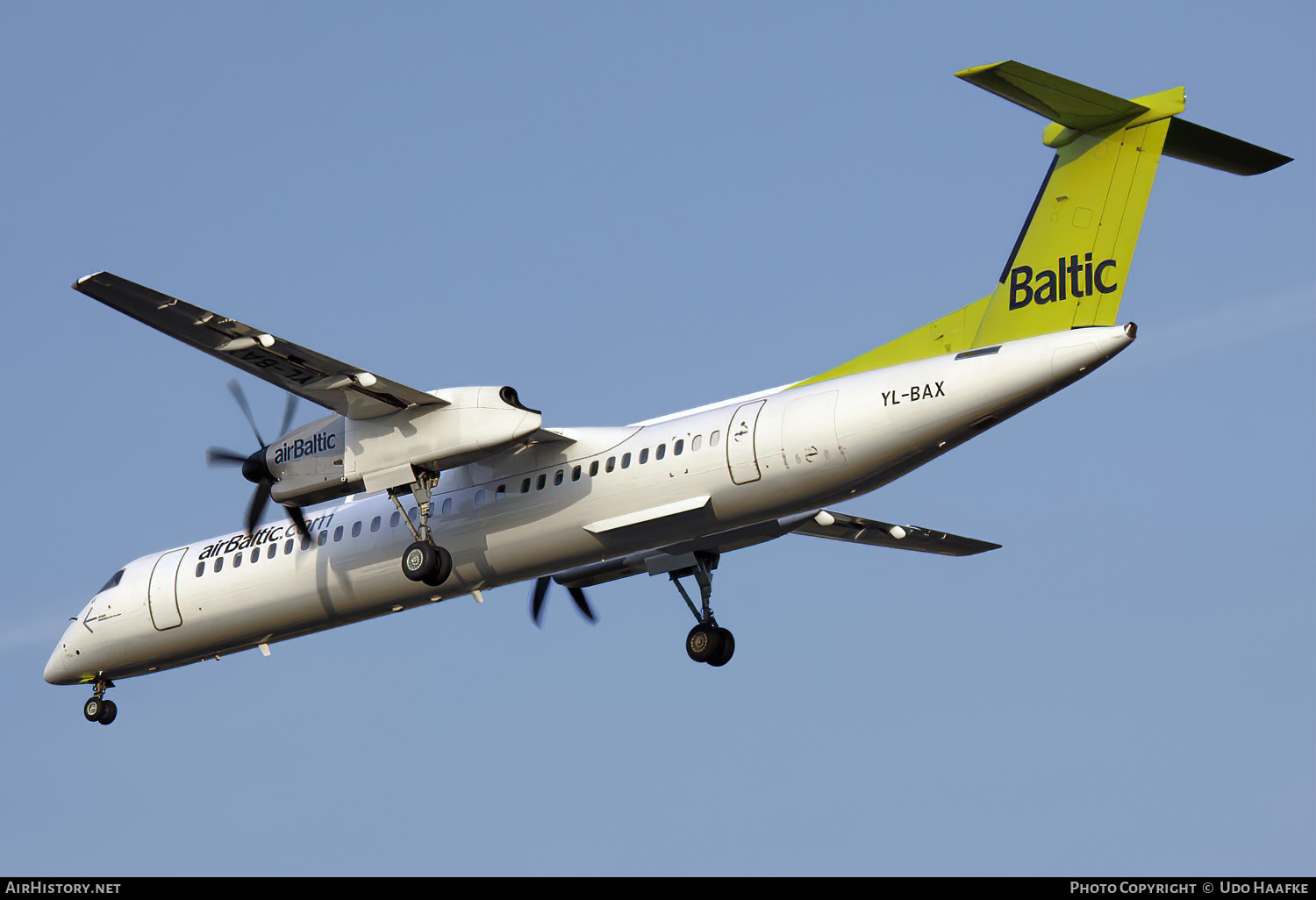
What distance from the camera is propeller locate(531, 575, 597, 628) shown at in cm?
2688

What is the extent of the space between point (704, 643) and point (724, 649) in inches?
12.5

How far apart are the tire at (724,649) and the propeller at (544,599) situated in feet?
8.31

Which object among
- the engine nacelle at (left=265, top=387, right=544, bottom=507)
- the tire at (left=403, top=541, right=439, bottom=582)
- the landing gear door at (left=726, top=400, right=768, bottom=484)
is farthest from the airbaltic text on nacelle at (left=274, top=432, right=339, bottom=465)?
the landing gear door at (left=726, top=400, right=768, bottom=484)

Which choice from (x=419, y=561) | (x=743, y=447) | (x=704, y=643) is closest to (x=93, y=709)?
(x=419, y=561)

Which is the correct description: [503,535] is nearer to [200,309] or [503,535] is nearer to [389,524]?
[389,524]

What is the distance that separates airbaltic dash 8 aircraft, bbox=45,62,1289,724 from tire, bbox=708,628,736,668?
1.6 inches

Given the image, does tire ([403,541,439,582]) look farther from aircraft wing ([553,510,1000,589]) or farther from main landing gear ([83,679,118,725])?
main landing gear ([83,679,118,725])

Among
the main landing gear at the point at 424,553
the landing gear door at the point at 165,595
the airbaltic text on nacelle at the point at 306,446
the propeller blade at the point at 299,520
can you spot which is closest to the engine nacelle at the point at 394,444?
the airbaltic text on nacelle at the point at 306,446

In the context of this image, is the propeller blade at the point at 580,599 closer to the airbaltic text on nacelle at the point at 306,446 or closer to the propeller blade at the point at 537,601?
the propeller blade at the point at 537,601

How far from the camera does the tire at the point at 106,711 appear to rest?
27.2m

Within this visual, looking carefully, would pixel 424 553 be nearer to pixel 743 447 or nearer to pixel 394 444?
pixel 394 444

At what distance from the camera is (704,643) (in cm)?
2531

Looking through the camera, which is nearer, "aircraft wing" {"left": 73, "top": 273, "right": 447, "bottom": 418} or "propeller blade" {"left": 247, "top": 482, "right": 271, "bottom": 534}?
"aircraft wing" {"left": 73, "top": 273, "right": 447, "bottom": 418}

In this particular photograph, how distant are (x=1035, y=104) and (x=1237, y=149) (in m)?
3.16
